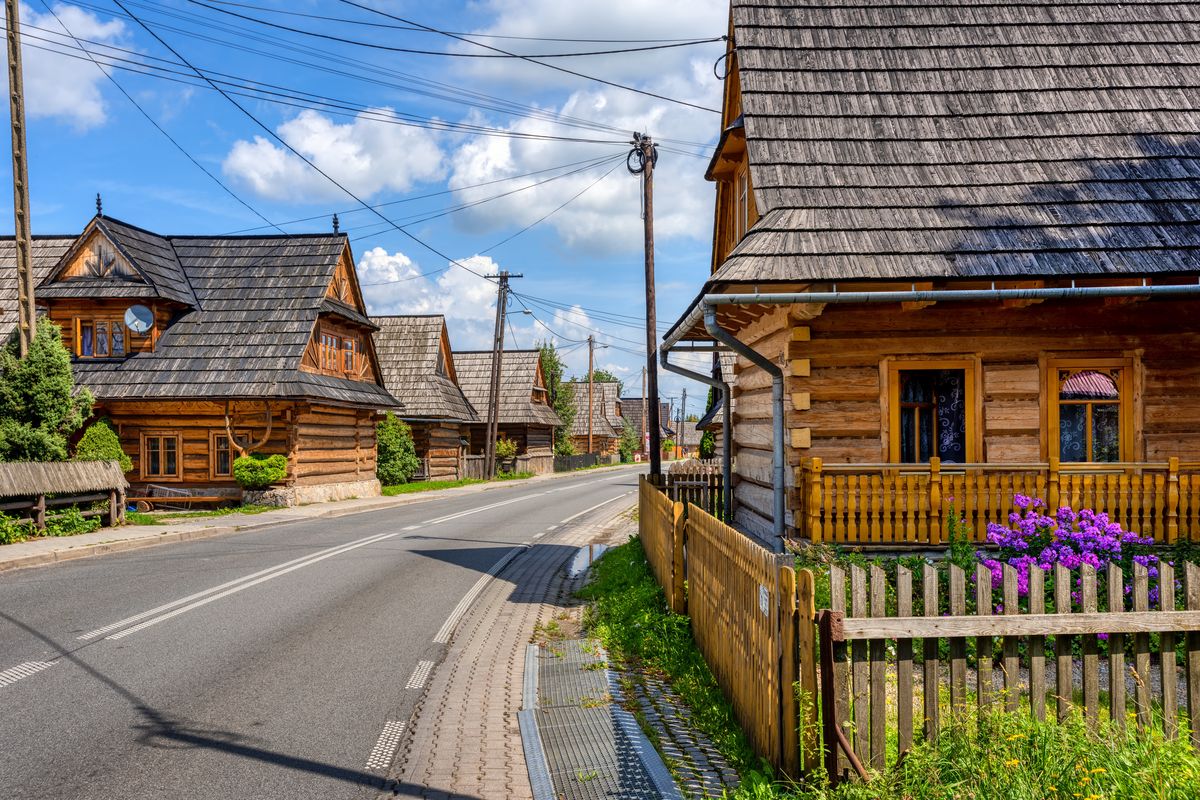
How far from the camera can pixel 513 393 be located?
175 ft

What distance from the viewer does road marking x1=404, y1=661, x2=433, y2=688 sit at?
7.36m

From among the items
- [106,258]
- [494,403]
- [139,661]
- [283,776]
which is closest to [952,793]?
[283,776]

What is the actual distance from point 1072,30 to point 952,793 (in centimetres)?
1290

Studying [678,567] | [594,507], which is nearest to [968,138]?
[678,567]

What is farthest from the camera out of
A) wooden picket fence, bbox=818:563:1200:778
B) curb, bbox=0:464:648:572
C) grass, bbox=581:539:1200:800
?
curb, bbox=0:464:648:572

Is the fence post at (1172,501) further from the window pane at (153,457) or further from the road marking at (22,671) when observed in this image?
the window pane at (153,457)

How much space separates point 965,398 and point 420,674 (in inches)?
291

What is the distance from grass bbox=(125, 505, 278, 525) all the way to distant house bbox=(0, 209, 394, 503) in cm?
96

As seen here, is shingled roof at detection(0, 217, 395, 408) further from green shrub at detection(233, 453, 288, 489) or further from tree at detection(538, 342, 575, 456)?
tree at detection(538, 342, 575, 456)

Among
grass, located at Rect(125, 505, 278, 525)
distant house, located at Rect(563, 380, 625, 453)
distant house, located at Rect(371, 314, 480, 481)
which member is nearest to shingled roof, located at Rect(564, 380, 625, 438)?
distant house, located at Rect(563, 380, 625, 453)

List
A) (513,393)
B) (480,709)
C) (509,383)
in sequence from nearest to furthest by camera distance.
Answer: (480,709) → (513,393) → (509,383)

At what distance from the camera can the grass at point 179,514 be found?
20667 mm

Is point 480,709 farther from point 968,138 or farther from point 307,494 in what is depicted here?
point 307,494

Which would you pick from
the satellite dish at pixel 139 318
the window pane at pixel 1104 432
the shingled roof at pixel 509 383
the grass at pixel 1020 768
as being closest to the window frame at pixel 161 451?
the satellite dish at pixel 139 318
